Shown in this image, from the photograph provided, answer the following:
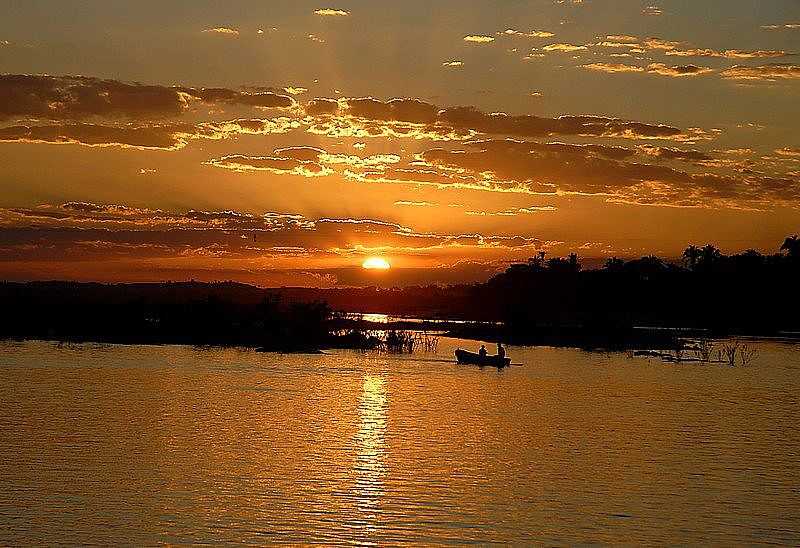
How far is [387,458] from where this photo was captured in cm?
3703

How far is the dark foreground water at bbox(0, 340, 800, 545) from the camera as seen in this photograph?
26938 millimetres

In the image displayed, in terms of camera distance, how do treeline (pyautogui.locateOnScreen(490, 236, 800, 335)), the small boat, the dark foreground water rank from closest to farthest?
1. the dark foreground water
2. the small boat
3. treeline (pyautogui.locateOnScreen(490, 236, 800, 335))

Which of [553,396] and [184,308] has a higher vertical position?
[184,308]

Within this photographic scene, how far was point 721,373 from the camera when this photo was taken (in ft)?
255

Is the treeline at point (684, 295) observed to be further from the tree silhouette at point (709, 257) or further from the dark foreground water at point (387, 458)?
the dark foreground water at point (387, 458)

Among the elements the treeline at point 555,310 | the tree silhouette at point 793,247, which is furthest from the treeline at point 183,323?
the tree silhouette at point 793,247

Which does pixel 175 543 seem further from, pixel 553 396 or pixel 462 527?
pixel 553 396

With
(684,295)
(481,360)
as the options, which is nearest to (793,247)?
(684,295)

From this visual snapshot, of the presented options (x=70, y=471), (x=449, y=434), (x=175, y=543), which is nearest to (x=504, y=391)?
(x=449, y=434)

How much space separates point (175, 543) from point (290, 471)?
985 centimetres

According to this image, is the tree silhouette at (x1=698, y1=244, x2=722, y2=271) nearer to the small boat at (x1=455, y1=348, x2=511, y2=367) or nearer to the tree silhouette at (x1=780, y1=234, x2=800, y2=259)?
the tree silhouette at (x1=780, y1=234, x2=800, y2=259)

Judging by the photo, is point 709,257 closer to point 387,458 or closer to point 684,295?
point 684,295

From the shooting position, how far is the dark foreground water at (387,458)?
26938 millimetres

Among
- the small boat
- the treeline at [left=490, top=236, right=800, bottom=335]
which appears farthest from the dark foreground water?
the treeline at [left=490, top=236, right=800, bottom=335]
